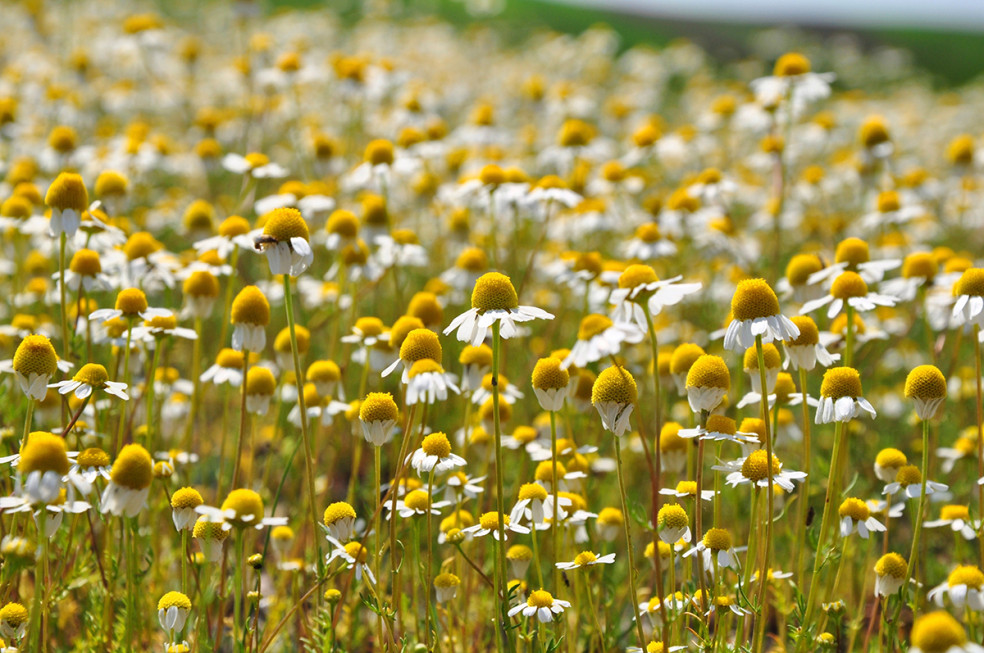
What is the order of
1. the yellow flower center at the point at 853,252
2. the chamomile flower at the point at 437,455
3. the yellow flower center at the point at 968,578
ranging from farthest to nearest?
the yellow flower center at the point at 853,252 → the chamomile flower at the point at 437,455 → the yellow flower center at the point at 968,578

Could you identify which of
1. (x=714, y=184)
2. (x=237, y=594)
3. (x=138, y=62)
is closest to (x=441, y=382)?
(x=237, y=594)

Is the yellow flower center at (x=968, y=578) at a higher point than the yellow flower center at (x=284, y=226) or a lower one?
lower

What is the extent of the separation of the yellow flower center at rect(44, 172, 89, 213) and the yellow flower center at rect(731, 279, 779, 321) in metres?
2.18

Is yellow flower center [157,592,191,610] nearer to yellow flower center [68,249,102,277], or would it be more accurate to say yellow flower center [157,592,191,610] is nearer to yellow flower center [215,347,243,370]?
yellow flower center [215,347,243,370]

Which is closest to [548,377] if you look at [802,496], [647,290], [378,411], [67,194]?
[647,290]

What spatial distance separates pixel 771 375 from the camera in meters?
2.73

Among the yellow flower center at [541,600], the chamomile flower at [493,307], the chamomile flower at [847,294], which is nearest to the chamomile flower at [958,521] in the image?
the chamomile flower at [847,294]

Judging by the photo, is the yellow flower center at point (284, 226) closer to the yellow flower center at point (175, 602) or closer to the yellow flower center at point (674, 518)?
the yellow flower center at point (175, 602)

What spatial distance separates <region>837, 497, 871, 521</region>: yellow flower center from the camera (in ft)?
8.84

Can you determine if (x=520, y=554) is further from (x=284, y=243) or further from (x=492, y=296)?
(x=284, y=243)

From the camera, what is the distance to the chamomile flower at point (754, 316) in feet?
7.37

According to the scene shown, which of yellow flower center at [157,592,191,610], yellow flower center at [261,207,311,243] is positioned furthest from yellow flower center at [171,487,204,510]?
yellow flower center at [261,207,311,243]

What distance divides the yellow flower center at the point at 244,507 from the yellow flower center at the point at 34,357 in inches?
27.8

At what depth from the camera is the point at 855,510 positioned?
8.84 ft
